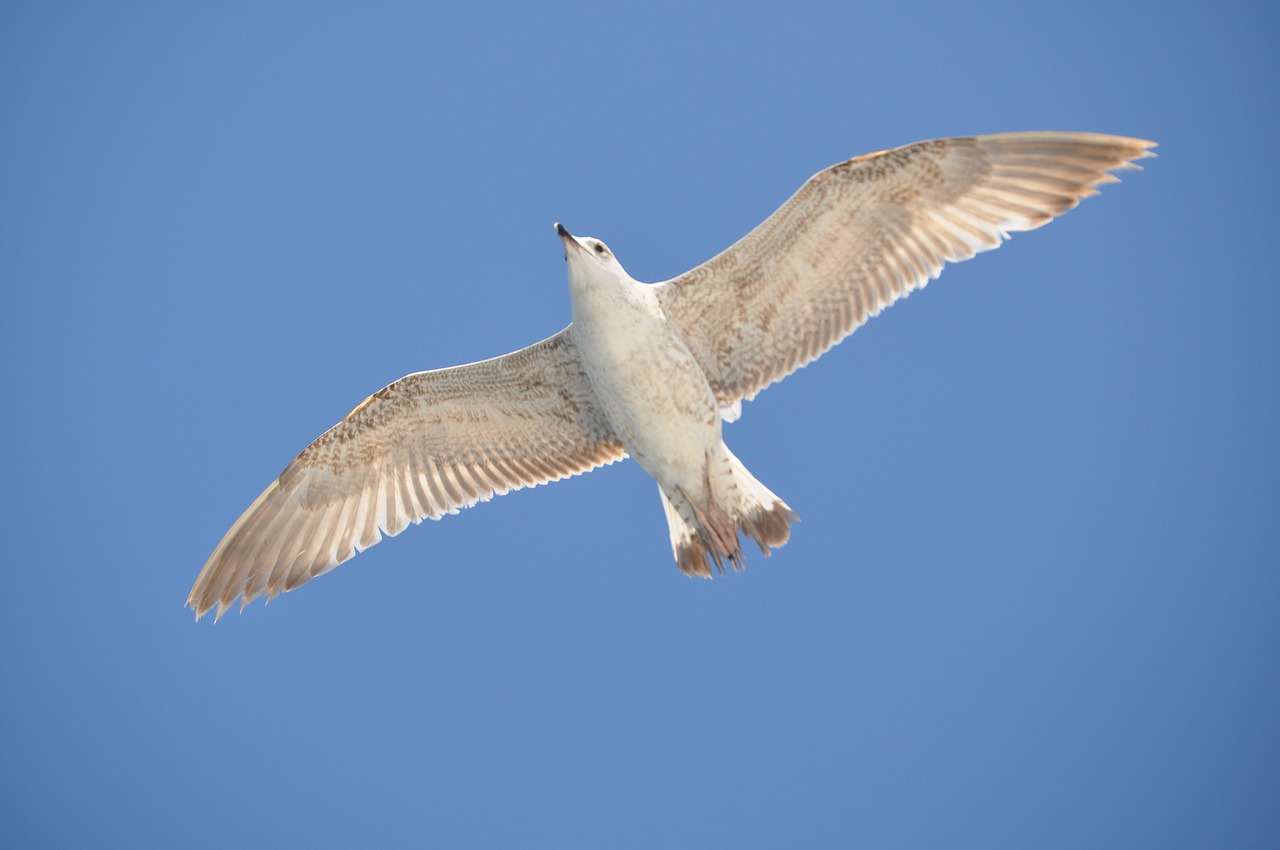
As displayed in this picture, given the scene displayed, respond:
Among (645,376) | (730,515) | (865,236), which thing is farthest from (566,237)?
(730,515)

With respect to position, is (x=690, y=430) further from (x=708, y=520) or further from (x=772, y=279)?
(x=772, y=279)

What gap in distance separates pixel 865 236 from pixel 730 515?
2.24 metres

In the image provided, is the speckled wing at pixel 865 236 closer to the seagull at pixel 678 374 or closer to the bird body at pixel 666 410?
the seagull at pixel 678 374

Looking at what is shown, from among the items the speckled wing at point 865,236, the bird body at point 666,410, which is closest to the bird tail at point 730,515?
the bird body at point 666,410

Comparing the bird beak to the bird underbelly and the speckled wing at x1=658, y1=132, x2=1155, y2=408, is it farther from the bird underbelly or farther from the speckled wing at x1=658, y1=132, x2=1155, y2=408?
the speckled wing at x1=658, y1=132, x2=1155, y2=408

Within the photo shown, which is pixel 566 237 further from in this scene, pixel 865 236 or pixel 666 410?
pixel 865 236

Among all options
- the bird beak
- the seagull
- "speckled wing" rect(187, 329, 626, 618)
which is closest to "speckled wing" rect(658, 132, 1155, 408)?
the seagull

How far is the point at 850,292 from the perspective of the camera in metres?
8.24

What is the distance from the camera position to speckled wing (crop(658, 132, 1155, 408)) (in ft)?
25.5

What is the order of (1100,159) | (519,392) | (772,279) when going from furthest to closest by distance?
(519,392), (772,279), (1100,159)

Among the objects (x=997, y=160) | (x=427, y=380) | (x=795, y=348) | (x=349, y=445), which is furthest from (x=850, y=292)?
(x=349, y=445)

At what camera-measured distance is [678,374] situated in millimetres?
8023

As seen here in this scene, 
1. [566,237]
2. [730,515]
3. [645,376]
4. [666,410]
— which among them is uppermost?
[566,237]

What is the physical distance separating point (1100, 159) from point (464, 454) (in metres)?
5.16
